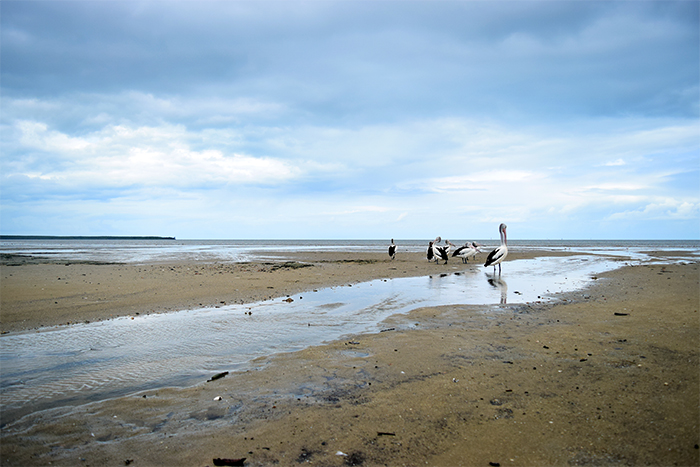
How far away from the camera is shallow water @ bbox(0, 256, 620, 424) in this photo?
4.63m

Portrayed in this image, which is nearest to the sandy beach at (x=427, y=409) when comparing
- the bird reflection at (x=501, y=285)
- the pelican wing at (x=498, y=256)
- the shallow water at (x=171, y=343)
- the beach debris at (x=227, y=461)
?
the beach debris at (x=227, y=461)

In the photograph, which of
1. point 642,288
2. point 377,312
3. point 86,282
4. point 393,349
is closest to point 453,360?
point 393,349

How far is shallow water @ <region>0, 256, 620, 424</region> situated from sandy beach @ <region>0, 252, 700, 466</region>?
0.51 metres

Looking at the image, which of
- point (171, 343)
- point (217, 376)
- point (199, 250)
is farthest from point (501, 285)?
point (199, 250)

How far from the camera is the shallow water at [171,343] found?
4629 millimetres

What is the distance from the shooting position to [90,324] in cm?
798

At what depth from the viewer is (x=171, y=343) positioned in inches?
257

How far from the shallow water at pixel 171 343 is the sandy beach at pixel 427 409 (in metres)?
0.51

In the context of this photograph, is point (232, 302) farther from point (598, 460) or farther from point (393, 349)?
point (598, 460)

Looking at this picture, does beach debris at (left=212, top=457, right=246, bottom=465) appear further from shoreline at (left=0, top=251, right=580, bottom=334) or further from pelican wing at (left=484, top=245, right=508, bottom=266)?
Result: pelican wing at (left=484, top=245, right=508, bottom=266)

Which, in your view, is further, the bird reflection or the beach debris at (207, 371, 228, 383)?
the bird reflection

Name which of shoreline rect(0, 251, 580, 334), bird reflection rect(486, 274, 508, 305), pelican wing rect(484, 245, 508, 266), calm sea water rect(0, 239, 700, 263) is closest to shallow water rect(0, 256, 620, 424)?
bird reflection rect(486, 274, 508, 305)

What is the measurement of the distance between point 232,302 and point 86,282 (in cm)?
692

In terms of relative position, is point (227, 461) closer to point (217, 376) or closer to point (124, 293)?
point (217, 376)
